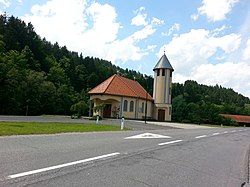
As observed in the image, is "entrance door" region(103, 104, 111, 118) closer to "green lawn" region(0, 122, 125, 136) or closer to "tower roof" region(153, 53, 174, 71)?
"tower roof" region(153, 53, 174, 71)

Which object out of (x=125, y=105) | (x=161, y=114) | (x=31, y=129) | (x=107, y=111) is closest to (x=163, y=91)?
(x=161, y=114)

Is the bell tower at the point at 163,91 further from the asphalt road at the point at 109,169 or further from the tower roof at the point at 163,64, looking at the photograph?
the asphalt road at the point at 109,169

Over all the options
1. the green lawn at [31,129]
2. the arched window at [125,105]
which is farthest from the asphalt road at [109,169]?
the arched window at [125,105]

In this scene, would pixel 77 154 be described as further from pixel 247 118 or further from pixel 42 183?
pixel 247 118

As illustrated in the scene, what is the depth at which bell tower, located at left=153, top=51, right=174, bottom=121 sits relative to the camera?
7050 centimetres

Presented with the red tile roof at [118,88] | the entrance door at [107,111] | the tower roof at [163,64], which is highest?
the tower roof at [163,64]

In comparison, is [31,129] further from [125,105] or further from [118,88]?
[118,88]

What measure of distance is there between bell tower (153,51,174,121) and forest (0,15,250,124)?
519 inches

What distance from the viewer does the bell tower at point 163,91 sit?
70500mm

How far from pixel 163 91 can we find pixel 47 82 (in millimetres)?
23367

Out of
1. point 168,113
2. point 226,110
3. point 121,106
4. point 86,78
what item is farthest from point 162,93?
point 226,110

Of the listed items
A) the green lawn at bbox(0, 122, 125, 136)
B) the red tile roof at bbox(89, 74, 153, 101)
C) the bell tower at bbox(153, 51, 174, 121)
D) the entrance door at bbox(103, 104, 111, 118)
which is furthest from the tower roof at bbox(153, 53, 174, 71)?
the green lawn at bbox(0, 122, 125, 136)

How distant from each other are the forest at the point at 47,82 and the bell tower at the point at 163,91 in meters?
13.2

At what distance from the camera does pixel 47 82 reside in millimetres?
76562
